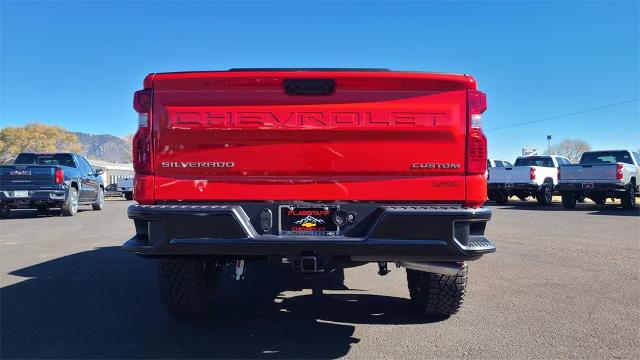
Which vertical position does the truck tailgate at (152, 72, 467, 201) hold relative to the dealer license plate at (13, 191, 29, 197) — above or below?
above

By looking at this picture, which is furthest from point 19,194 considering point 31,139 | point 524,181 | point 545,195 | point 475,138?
point 31,139

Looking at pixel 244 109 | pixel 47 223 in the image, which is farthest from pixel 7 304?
pixel 47 223

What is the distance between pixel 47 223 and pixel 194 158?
35.7 ft

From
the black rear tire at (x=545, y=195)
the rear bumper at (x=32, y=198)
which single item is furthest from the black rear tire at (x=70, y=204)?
the black rear tire at (x=545, y=195)

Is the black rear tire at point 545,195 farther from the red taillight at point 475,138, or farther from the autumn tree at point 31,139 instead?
the autumn tree at point 31,139

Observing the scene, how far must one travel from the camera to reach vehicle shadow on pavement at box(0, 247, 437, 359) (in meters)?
3.54

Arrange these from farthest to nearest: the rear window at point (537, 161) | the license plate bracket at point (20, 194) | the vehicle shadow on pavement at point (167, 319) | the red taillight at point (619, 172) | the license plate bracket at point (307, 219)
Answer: the rear window at point (537, 161), the red taillight at point (619, 172), the license plate bracket at point (20, 194), the vehicle shadow on pavement at point (167, 319), the license plate bracket at point (307, 219)

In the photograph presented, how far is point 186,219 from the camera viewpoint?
10.4 feet

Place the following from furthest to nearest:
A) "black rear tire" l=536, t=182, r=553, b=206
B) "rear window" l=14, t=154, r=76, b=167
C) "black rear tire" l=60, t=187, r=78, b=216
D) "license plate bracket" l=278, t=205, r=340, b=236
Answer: "black rear tire" l=536, t=182, r=553, b=206 → "rear window" l=14, t=154, r=76, b=167 → "black rear tire" l=60, t=187, r=78, b=216 → "license plate bracket" l=278, t=205, r=340, b=236

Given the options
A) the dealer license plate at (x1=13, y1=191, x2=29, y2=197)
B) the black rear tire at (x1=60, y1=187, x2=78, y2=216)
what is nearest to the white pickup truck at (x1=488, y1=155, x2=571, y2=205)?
the black rear tire at (x1=60, y1=187, x2=78, y2=216)

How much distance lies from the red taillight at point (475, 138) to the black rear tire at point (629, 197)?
15.7 m

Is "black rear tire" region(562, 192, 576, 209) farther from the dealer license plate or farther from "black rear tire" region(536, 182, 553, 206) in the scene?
the dealer license plate

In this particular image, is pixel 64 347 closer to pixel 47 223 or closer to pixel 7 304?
pixel 7 304

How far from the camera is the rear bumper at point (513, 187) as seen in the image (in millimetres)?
19000
